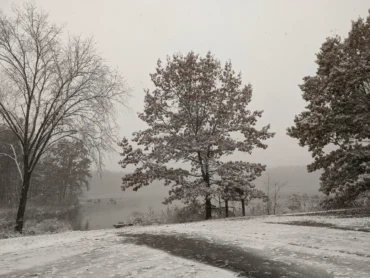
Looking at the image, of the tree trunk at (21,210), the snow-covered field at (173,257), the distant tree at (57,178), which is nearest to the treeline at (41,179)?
the distant tree at (57,178)

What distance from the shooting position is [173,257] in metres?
6.41

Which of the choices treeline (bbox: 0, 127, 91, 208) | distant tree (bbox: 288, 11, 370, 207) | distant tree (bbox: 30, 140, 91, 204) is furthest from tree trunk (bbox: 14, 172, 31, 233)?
distant tree (bbox: 30, 140, 91, 204)

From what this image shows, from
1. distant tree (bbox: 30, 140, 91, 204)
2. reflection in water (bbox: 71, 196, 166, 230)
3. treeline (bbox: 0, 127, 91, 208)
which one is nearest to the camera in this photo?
reflection in water (bbox: 71, 196, 166, 230)

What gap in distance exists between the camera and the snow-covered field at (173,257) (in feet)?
17.3

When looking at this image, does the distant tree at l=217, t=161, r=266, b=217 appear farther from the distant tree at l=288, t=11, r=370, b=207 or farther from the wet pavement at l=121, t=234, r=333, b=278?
the wet pavement at l=121, t=234, r=333, b=278

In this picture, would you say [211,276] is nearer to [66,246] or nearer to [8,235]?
[66,246]

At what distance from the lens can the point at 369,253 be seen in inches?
228

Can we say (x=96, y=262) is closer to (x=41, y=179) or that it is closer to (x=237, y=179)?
(x=237, y=179)

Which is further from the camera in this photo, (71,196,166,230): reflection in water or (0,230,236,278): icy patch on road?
(71,196,166,230): reflection in water

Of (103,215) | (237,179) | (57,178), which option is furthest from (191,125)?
(57,178)

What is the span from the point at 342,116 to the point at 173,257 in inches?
401

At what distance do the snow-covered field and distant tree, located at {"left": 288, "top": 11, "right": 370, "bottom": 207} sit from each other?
16.5ft

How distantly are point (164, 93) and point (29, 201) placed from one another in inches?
1413

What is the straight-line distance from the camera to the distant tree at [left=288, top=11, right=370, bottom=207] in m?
12.4
